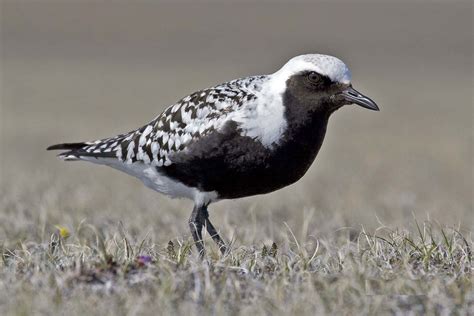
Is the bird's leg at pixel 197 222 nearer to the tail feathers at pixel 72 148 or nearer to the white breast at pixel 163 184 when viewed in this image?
the white breast at pixel 163 184

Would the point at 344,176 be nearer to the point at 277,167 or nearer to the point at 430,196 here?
the point at 430,196

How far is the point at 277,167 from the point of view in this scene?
5.95 metres

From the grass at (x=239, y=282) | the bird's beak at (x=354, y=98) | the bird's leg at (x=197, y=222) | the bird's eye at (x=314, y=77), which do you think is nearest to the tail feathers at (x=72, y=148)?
the bird's leg at (x=197, y=222)

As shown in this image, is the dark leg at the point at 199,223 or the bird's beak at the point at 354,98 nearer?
the bird's beak at the point at 354,98

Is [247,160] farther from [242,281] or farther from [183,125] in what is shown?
[242,281]

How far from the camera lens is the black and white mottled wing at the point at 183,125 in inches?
244

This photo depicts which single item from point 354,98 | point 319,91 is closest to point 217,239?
point 319,91

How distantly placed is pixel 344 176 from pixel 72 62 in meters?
23.8

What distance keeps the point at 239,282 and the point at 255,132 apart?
155cm

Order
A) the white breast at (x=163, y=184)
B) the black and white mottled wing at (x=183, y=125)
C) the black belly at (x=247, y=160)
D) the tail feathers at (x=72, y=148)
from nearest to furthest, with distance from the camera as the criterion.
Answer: the black belly at (x=247, y=160)
the black and white mottled wing at (x=183, y=125)
the white breast at (x=163, y=184)
the tail feathers at (x=72, y=148)

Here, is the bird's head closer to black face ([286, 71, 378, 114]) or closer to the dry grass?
black face ([286, 71, 378, 114])

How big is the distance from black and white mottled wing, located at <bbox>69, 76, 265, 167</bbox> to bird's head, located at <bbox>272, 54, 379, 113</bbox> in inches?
12.8

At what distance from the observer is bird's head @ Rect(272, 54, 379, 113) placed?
6012mm

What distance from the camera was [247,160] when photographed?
234 inches
